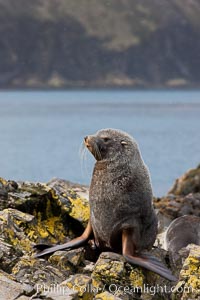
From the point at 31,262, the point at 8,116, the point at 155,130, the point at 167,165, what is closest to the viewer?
the point at 31,262

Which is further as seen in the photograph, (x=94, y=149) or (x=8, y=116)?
(x=8, y=116)

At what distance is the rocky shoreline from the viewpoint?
7.49 metres

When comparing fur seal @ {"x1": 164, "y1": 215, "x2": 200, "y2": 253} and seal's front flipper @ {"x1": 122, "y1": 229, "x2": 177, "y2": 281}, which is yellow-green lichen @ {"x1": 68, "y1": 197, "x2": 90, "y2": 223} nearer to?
seal's front flipper @ {"x1": 122, "y1": 229, "x2": 177, "y2": 281}

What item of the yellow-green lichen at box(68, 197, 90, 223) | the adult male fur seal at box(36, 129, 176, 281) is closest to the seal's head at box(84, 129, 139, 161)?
the adult male fur seal at box(36, 129, 176, 281)

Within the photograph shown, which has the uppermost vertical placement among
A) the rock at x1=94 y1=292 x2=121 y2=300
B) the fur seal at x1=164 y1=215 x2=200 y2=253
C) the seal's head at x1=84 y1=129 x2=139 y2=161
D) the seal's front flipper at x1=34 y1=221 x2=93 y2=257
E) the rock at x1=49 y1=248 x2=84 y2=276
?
the seal's head at x1=84 y1=129 x2=139 y2=161

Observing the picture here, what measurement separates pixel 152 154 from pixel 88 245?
1883 inches

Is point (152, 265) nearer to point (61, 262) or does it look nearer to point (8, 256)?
point (61, 262)

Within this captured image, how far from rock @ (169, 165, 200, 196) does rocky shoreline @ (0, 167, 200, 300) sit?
416 inches

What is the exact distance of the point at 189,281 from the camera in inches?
305

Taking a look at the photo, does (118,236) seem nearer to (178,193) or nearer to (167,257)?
(167,257)

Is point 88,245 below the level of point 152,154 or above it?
above

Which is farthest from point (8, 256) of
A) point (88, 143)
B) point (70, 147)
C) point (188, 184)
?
point (70, 147)

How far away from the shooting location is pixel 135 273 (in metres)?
8.58

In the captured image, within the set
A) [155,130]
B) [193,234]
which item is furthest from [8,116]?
[193,234]
